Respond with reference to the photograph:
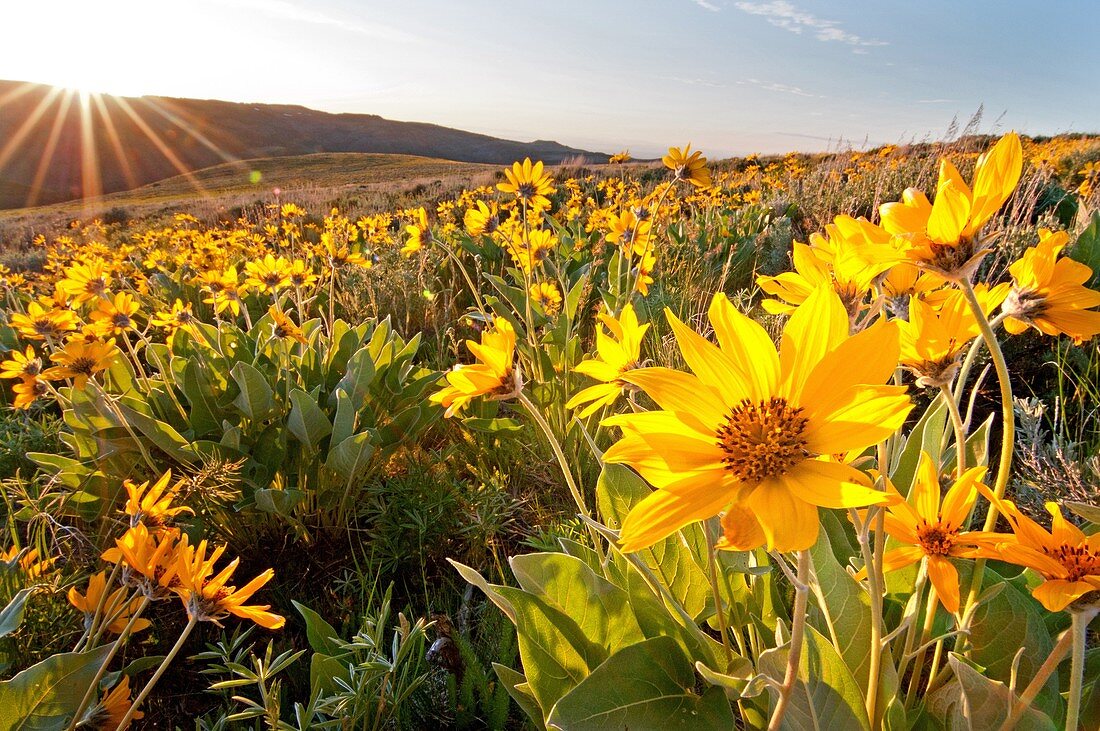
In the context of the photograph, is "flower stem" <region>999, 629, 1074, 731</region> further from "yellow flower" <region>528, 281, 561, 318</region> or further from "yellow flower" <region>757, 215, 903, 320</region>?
"yellow flower" <region>528, 281, 561, 318</region>

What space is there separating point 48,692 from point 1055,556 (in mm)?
1681

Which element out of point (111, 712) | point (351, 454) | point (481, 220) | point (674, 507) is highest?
point (481, 220)

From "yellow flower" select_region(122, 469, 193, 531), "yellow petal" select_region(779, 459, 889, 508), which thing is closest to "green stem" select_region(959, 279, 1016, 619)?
"yellow petal" select_region(779, 459, 889, 508)

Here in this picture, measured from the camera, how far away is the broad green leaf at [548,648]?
1024 millimetres

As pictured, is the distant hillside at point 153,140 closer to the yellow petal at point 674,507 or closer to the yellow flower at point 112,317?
the yellow flower at point 112,317

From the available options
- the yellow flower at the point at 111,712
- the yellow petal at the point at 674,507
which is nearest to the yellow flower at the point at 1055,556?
the yellow petal at the point at 674,507

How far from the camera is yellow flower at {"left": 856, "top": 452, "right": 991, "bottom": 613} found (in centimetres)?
83

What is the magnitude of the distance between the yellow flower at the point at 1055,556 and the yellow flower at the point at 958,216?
32 centimetres

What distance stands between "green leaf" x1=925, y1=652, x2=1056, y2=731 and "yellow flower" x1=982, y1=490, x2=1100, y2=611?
14 centimetres

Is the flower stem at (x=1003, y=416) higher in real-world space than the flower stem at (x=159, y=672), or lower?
higher

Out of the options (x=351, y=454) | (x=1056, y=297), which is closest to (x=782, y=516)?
(x=1056, y=297)

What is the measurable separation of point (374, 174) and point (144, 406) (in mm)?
42105

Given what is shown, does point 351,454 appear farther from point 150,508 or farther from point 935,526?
point 935,526

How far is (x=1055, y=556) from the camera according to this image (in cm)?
75
